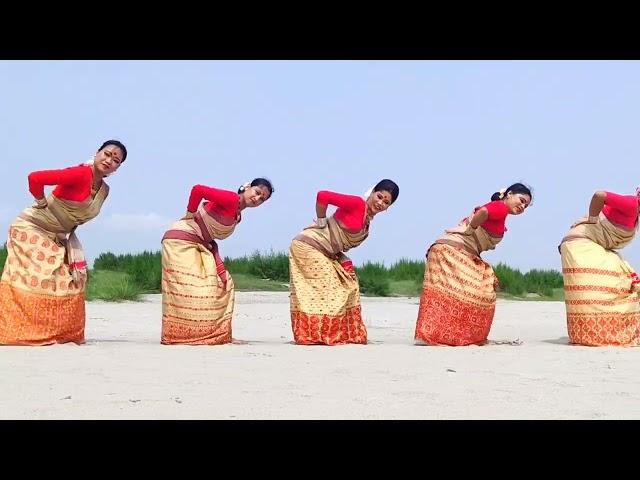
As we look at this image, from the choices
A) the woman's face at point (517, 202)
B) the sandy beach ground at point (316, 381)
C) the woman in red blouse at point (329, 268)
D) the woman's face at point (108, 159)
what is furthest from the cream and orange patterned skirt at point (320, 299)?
the woman's face at point (108, 159)

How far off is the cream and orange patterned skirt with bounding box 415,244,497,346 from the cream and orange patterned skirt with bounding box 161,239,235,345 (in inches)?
70.9

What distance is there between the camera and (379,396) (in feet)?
17.7

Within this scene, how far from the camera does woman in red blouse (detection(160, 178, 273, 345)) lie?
8.00 metres

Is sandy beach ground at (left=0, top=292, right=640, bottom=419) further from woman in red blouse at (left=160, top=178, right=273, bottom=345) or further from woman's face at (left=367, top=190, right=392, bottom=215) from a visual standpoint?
woman's face at (left=367, top=190, right=392, bottom=215)

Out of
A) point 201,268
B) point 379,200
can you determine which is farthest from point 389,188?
point 201,268

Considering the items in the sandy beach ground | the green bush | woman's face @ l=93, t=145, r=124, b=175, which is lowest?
the sandy beach ground

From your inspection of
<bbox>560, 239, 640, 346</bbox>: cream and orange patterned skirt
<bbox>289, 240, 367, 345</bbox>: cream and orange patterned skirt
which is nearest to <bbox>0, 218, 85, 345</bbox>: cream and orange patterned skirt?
<bbox>289, 240, 367, 345</bbox>: cream and orange patterned skirt

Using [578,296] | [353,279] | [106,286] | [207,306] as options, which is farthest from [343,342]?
[106,286]

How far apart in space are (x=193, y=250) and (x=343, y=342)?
152 cm

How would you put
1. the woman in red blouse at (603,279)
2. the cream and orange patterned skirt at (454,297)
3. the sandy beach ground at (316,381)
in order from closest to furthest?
the sandy beach ground at (316,381) < the cream and orange patterned skirt at (454,297) < the woman in red blouse at (603,279)

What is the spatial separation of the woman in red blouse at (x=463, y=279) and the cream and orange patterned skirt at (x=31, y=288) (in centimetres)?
309

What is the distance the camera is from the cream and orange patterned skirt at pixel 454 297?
26.9ft

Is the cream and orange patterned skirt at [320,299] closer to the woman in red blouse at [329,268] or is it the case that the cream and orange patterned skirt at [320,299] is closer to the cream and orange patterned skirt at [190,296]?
the woman in red blouse at [329,268]

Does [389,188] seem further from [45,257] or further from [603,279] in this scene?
[45,257]
